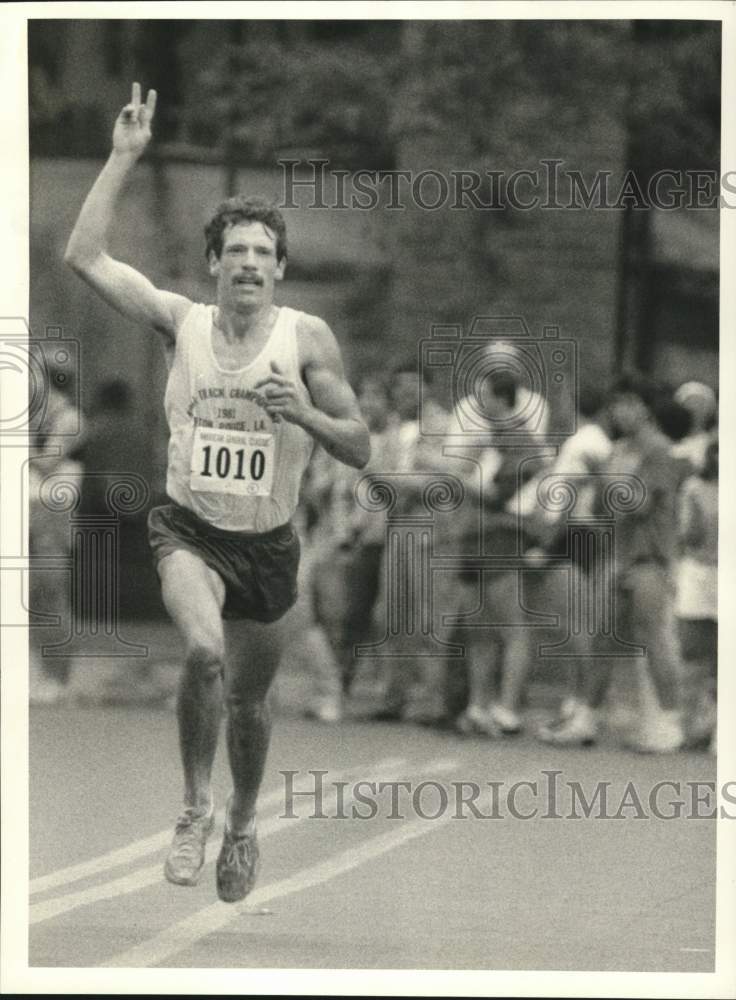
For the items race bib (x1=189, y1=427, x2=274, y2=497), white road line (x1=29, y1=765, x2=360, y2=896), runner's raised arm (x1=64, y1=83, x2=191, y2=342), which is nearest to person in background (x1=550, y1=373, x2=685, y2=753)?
white road line (x1=29, y1=765, x2=360, y2=896)

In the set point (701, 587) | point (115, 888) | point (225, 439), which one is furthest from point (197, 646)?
point (701, 587)

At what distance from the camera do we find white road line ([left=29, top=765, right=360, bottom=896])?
46.9 m

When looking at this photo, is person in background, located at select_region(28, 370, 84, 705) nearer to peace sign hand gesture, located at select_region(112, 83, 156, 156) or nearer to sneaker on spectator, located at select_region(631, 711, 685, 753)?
peace sign hand gesture, located at select_region(112, 83, 156, 156)

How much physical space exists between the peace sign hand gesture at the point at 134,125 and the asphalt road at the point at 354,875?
1.58 meters

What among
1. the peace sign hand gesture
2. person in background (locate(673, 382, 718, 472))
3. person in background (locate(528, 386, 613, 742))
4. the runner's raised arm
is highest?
the peace sign hand gesture

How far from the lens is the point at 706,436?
1848 inches

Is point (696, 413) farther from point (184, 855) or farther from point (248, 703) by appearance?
point (184, 855)

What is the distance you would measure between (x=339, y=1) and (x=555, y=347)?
45.4 inches

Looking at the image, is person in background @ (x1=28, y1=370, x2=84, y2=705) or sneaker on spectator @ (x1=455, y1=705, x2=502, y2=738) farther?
person in background @ (x1=28, y1=370, x2=84, y2=705)

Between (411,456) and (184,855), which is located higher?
(411,456)

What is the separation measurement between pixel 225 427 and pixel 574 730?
4.31 feet

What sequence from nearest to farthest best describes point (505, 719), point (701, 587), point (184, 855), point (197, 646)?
point (197, 646) < point (184, 855) < point (701, 587) < point (505, 719)

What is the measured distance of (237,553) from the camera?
46.8 meters

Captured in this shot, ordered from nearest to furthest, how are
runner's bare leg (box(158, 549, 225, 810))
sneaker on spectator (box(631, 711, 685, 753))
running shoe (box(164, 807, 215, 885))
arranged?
1. runner's bare leg (box(158, 549, 225, 810))
2. running shoe (box(164, 807, 215, 885))
3. sneaker on spectator (box(631, 711, 685, 753))
